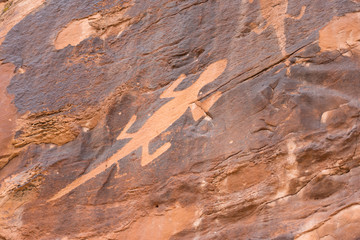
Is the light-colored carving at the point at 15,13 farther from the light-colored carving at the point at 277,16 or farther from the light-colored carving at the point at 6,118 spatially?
the light-colored carving at the point at 277,16

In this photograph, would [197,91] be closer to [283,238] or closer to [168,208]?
[168,208]

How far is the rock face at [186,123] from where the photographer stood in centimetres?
338

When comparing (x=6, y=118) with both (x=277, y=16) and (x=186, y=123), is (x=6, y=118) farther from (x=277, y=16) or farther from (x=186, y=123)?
(x=277, y=16)

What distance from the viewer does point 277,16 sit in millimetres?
3768

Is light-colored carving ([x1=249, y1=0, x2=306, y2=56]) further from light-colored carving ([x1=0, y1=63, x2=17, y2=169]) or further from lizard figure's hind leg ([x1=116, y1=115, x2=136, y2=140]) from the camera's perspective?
light-colored carving ([x1=0, y1=63, x2=17, y2=169])

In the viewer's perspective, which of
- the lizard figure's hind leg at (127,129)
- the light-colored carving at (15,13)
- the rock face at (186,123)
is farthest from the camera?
the light-colored carving at (15,13)

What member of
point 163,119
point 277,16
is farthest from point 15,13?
point 277,16

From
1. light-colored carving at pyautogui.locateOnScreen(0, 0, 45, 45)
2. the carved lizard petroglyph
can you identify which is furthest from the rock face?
light-colored carving at pyautogui.locateOnScreen(0, 0, 45, 45)

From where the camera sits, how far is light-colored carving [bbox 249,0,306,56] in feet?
12.1

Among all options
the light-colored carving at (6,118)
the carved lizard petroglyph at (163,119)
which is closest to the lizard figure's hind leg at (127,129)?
the carved lizard petroglyph at (163,119)

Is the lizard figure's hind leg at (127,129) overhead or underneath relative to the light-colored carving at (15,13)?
underneath

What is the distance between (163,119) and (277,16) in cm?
173

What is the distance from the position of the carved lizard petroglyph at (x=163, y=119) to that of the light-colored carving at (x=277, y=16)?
63 cm

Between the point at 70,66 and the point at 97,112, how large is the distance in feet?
2.29
